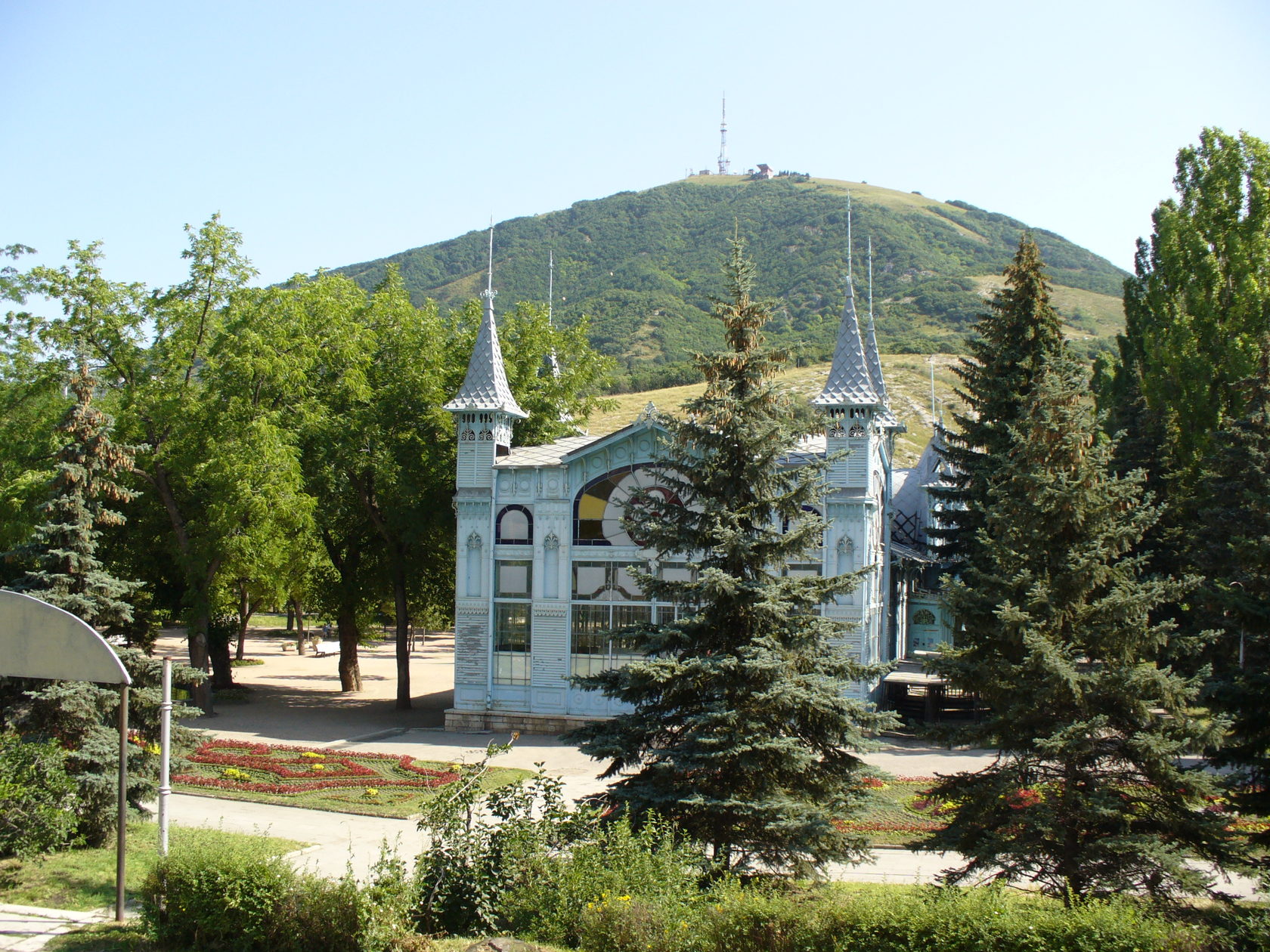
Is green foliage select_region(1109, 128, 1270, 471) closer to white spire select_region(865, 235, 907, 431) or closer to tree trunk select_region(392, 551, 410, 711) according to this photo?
white spire select_region(865, 235, 907, 431)

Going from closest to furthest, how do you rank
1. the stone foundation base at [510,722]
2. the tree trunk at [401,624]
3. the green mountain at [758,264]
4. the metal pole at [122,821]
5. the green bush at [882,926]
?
the green bush at [882,926]
the metal pole at [122,821]
the stone foundation base at [510,722]
the tree trunk at [401,624]
the green mountain at [758,264]

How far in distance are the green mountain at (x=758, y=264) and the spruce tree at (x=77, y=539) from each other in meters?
89.0

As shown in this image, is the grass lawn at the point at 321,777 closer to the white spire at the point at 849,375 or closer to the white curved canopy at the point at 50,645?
the white curved canopy at the point at 50,645

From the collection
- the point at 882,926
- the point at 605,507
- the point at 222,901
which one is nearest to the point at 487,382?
the point at 605,507

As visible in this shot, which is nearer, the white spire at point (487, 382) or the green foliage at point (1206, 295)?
the white spire at point (487, 382)

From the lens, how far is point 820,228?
147750 mm

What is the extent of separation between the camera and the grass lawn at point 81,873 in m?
12.4

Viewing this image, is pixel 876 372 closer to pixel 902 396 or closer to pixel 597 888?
pixel 597 888

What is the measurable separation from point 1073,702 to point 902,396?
3258 inches

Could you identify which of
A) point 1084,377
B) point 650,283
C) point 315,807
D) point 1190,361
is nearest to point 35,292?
point 315,807

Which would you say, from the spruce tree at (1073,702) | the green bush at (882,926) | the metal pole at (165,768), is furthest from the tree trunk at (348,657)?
the green bush at (882,926)

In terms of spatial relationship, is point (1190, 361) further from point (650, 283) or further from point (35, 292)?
point (650, 283)

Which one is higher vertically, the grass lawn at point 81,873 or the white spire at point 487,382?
the white spire at point 487,382

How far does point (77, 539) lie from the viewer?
14.7 metres
